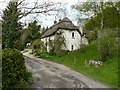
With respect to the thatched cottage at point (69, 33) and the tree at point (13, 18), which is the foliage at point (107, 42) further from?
the thatched cottage at point (69, 33)

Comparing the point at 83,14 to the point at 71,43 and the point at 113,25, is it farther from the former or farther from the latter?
the point at 71,43

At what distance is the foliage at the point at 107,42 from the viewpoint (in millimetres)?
9680

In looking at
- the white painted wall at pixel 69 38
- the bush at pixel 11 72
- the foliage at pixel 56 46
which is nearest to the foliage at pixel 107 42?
the bush at pixel 11 72

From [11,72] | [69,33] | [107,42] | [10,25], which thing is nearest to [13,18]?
[10,25]

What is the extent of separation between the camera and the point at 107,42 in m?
9.65

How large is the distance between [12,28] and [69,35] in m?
13.8

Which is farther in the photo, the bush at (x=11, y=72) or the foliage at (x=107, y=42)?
the foliage at (x=107, y=42)

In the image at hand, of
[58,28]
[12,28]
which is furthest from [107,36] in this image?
[58,28]

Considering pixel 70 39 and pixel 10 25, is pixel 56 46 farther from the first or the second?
pixel 10 25

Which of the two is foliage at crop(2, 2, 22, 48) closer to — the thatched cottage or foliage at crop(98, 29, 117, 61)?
foliage at crop(98, 29, 117, 61)

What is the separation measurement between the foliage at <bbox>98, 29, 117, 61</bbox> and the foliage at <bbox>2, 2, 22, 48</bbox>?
6.68 metres

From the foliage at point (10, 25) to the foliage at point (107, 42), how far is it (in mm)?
6676

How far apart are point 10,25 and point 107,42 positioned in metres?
7.30

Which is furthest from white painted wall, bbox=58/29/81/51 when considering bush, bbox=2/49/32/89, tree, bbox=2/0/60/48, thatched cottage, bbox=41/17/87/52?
bush, bbox=2/49/32/89
